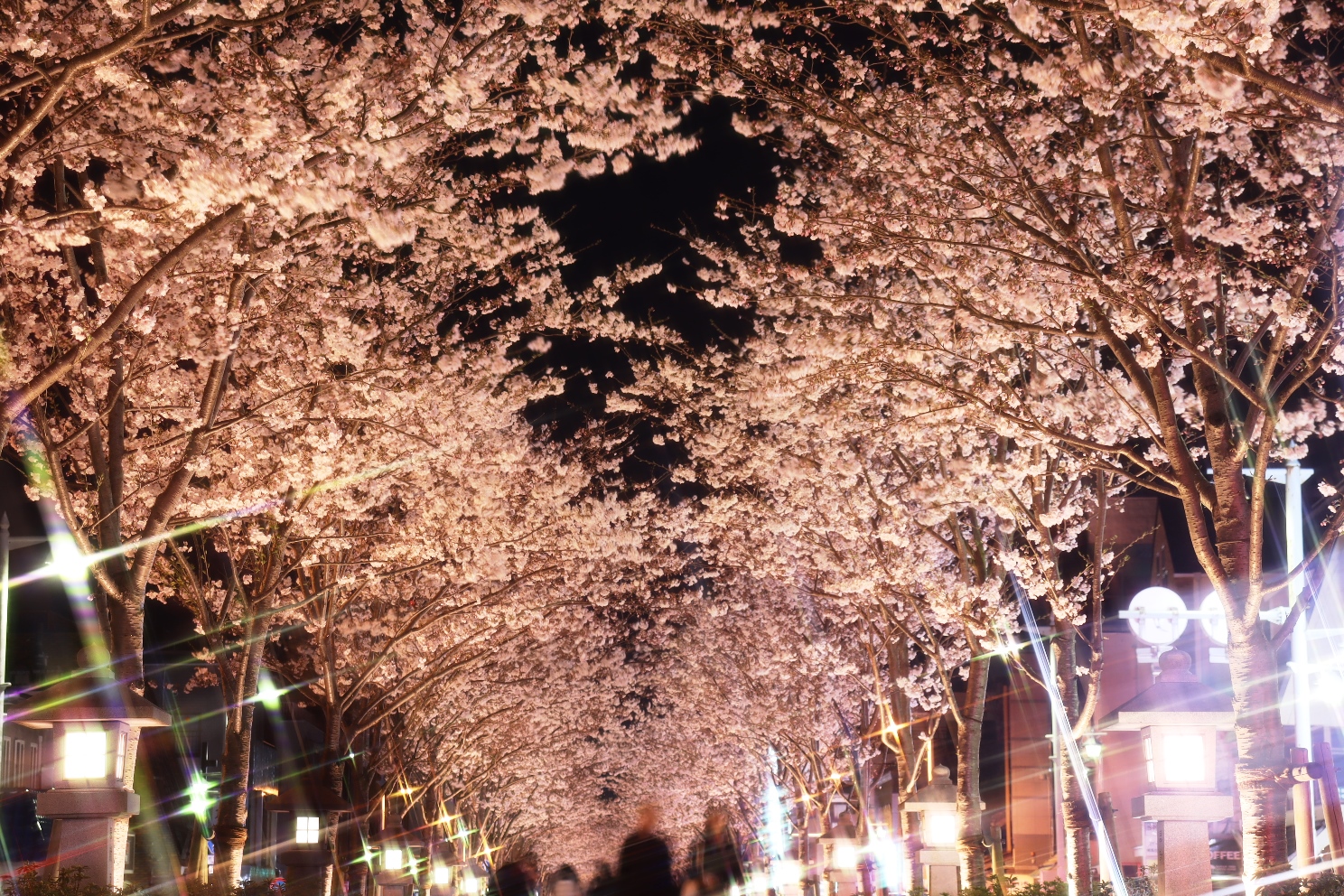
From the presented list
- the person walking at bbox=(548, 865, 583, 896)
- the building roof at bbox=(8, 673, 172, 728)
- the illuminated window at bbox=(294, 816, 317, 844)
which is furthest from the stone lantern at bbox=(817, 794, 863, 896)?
the building roof at bbox=(8, 673, 172, 728)

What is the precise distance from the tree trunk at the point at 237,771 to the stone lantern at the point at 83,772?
3353 millimetres

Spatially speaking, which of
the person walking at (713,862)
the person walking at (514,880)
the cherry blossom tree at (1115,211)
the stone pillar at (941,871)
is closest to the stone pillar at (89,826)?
the person walking at (514,880)

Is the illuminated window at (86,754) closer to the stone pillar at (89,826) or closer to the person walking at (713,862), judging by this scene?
the stone pillar at (89,826)

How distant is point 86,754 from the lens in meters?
11.5

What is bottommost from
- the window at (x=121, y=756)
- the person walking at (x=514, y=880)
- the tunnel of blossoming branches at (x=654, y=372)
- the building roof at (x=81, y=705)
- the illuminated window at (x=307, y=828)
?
the illuminated window at (x=307, y=828)

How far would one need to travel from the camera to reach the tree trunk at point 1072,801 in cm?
1549

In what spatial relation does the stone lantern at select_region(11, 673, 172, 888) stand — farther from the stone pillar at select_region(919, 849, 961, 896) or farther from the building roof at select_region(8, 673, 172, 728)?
the stone pillar at select_region(919, 849, 961, 896)

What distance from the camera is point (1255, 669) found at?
1045 centimetres

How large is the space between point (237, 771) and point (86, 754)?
219 inches

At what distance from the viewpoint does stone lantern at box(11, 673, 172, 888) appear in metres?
11.4

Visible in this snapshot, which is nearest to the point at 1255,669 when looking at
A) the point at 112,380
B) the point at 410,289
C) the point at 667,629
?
the point at 112,380

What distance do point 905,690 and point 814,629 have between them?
8.72 m

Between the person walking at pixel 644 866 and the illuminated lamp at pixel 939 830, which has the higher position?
the person walking at pixel 644 866

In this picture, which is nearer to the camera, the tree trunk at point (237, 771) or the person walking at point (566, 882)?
the person walking at point (566, 882)
